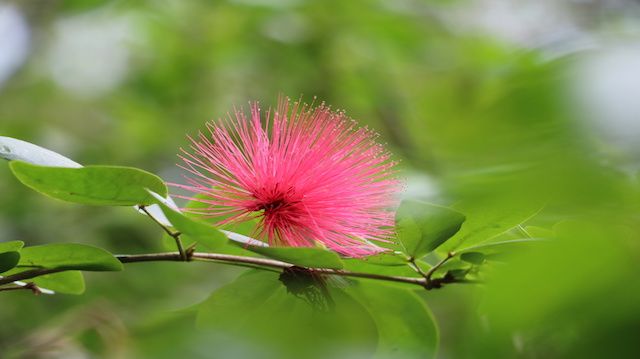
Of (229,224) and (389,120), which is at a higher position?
(229,224)

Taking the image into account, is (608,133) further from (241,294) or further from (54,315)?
(54,315)

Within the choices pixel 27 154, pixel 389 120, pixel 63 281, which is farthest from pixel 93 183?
pixel 389 120

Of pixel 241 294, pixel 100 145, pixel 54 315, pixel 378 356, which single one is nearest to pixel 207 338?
pixel 241 294

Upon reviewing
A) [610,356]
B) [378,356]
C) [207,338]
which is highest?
[610,356]

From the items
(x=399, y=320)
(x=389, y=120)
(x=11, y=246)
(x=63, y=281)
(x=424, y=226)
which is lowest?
(x=389, y=120)

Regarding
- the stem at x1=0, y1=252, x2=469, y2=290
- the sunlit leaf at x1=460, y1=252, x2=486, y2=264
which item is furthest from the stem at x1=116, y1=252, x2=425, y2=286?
the sunlit leaf at x1=460, y1=252, x2=486, y2=264

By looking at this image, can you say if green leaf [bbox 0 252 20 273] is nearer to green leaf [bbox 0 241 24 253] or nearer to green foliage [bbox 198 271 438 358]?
green leaf [bbox 0 241 24 253]

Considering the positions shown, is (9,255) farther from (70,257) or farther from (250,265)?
(250,265)

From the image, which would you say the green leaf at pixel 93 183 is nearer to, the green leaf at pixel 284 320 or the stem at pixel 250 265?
the stem at pixel 250 265

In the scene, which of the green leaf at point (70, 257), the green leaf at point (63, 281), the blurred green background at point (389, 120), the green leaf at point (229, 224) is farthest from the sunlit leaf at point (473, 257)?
the green leaf at point (63, 281)
